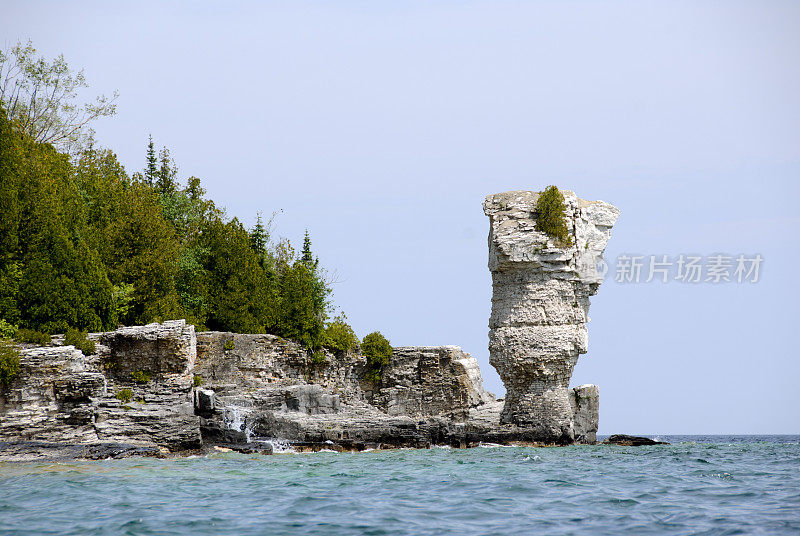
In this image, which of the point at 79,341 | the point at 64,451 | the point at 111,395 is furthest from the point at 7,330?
the point at 64,451

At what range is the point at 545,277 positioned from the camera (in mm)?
29812

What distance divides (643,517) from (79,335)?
655 inches

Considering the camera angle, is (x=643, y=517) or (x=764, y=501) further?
(x=764, y=501)

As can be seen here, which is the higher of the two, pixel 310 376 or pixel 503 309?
pixel 503 309

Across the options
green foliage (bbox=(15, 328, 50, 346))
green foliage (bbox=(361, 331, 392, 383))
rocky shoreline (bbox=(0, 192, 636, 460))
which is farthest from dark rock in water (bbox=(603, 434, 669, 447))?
green foliage (bbox=(15, 328, 50, 346))

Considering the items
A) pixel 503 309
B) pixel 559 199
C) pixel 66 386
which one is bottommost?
pixel 66 386

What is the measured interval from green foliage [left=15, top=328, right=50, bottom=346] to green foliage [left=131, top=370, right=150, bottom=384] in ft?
9.56

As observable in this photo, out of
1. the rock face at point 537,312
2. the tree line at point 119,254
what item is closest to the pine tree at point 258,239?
the tree line at point 119,254

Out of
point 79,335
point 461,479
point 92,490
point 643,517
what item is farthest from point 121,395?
point 643,517

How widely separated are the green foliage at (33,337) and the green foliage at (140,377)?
9.56 feet

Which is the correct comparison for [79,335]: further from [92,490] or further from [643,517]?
[643,517]

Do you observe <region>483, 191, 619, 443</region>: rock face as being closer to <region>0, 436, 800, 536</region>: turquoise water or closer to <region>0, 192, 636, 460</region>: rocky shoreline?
<region>0, 192, 636, 460</region>: rocky shoreline

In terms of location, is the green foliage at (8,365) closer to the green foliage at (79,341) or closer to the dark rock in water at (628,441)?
the green foliage at (79,341)

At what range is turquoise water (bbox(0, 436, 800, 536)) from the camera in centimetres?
1243
